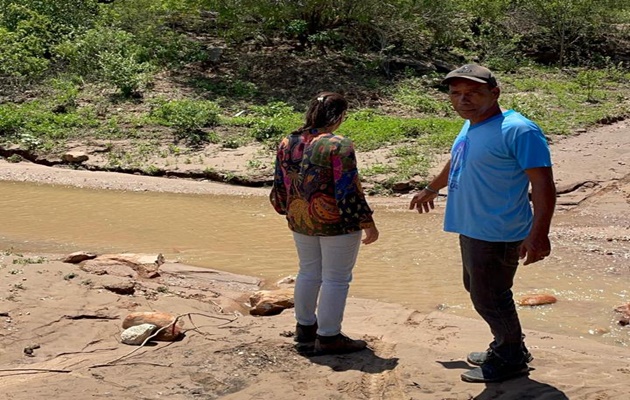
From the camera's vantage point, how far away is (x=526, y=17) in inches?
815

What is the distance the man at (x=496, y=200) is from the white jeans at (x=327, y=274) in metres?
0.67

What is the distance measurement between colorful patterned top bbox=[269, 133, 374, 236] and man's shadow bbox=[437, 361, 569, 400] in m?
1.04

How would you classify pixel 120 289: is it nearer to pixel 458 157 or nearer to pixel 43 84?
pixel 458 157

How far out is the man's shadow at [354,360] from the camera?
4586 millimetres

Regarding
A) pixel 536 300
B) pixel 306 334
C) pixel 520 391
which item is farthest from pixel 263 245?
pixel 520 391

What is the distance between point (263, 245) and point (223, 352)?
13.1ft

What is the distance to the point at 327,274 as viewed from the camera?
184 inches

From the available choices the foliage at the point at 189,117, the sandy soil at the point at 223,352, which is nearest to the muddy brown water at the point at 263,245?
Result: the sandy soil at the point at 223,352

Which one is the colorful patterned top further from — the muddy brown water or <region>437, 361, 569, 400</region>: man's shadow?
the muddy brown water

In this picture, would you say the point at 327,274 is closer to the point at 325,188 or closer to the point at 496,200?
the point at 325,188

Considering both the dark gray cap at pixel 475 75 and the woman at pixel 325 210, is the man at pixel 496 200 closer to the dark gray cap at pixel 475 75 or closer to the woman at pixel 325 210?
the dark gray cap at pixel 475 75

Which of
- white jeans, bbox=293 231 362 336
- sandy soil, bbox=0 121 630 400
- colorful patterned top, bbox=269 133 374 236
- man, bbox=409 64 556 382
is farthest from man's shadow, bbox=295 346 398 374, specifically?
colorful patterned top, bbox=269 133 374 236

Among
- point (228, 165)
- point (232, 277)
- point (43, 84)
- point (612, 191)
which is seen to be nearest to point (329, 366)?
point (232, 277)

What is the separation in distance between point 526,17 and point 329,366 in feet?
57.8
